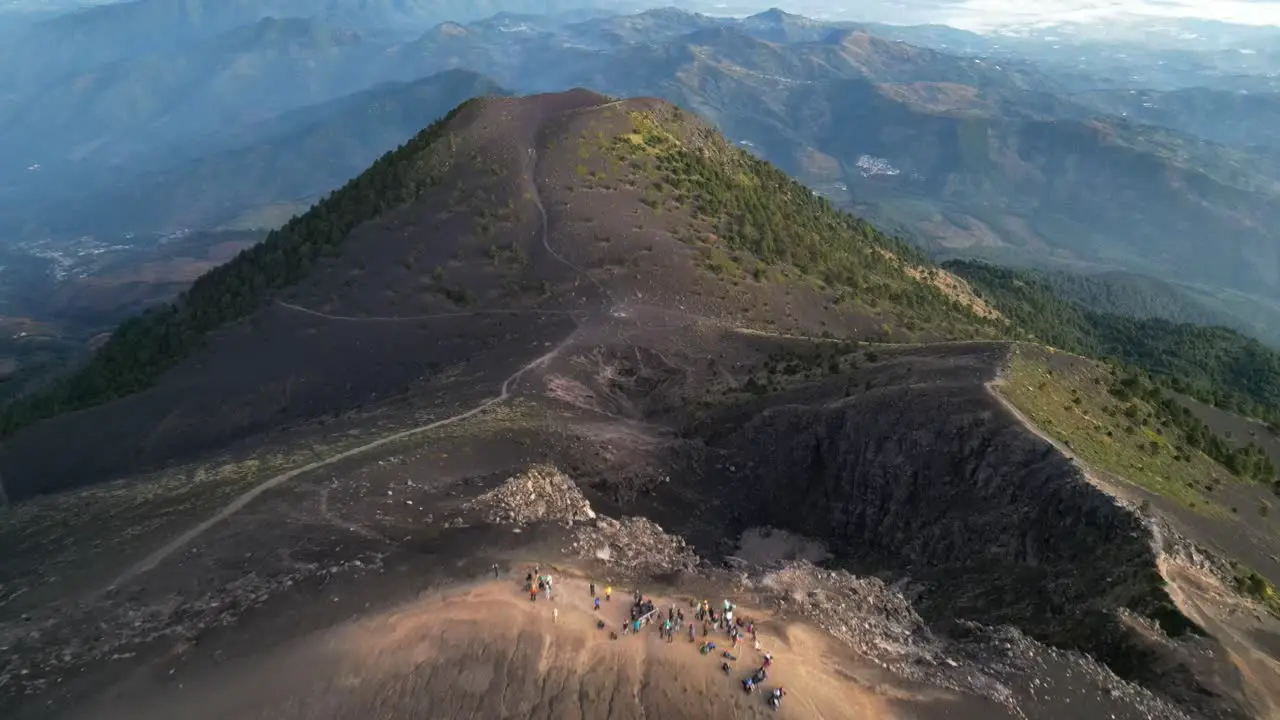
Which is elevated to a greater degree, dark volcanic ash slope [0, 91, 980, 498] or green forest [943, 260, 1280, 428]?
dark volcanic ash slope [0, 91, 980, 498]

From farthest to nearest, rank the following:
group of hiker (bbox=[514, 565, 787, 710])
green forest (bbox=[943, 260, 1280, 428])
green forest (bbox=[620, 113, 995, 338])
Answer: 1. green forest (bbox=[943, 260, 1280, 428])
2. green forest (bbox=[620, 113, 995, 338])
3. group of hiker (bbox=[514, 565, 787, 710])

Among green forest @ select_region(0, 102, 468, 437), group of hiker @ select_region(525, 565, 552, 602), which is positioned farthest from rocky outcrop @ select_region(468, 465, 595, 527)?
green forest @ select_region(0, 102, 468, 437)

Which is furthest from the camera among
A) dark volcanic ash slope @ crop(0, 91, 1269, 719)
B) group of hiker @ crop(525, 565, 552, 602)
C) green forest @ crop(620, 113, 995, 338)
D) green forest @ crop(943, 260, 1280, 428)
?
green forest @ crop(943, 260, 1280, 428)

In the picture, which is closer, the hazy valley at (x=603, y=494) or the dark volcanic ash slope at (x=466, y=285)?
the hazy valley at (x=603, y=494)

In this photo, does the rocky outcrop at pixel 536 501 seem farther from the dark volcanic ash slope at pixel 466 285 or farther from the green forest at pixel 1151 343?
the green forest at pixel 1151 343

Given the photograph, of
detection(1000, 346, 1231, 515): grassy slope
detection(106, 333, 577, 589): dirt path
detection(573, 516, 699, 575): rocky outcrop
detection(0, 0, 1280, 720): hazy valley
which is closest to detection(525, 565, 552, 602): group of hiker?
detection(0, 0, 1280, 720): hazy valley

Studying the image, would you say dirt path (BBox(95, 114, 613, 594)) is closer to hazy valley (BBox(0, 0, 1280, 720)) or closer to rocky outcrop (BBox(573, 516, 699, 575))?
hazy valley (BBox(0, 0, 1280, 720))

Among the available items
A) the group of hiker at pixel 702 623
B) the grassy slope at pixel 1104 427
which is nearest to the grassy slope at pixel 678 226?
the grassy slope at pixel 1104 427

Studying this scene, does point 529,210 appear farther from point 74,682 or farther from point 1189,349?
point 1189,349

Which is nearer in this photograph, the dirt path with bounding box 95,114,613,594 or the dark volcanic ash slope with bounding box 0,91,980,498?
the dirt path with bounding box 95,114,613,594
